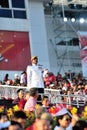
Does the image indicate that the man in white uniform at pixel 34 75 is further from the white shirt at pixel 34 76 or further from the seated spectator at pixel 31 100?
the seated spectator at pixel 31 100

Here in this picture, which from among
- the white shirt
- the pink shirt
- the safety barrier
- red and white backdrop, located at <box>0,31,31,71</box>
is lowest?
red and white backdrop, located at <box>0,31,31,71</box>

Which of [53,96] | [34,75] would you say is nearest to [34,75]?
[34,75]

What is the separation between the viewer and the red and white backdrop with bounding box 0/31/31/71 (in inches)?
1094

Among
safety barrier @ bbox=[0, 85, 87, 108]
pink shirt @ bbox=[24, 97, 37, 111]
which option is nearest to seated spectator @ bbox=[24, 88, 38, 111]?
pink shirt @ bbox=[24, 97, 37, 111]

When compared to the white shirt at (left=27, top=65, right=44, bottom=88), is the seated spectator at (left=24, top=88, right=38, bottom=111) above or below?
above

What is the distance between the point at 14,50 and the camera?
93.3 ft

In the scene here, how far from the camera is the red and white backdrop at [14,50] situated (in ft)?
91.2

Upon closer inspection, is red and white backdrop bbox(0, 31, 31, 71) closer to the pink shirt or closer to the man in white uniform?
the man in white uniform

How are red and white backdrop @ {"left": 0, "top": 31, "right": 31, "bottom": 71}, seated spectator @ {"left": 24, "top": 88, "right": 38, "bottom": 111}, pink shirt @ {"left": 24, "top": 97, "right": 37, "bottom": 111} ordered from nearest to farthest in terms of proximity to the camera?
seated spectator @ {"left": 24, "top": 88, "right": 38, "bottom": 111} → pink shirt @ {"left": 24, "top": 97, "right": 37, "bottom": 111} → red and white backdrop @ {"left": 0, "top": 31, "right": 31, "bottom": 71}

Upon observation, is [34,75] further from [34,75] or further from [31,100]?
[31,100]

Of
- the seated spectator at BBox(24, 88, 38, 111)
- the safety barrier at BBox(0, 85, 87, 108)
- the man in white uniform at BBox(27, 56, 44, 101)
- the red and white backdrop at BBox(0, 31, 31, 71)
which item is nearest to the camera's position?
the seated spectator at BBox(24, 88, 38, 111)

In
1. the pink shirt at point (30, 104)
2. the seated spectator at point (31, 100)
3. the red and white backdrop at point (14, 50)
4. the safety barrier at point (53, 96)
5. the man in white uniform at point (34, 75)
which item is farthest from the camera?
the red and white backdrop at point (14, 50)

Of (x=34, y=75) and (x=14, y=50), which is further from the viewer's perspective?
(x=14, y=50)

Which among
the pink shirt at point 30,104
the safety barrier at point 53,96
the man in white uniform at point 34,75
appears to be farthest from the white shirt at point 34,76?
the safety barrier at point 53,96
